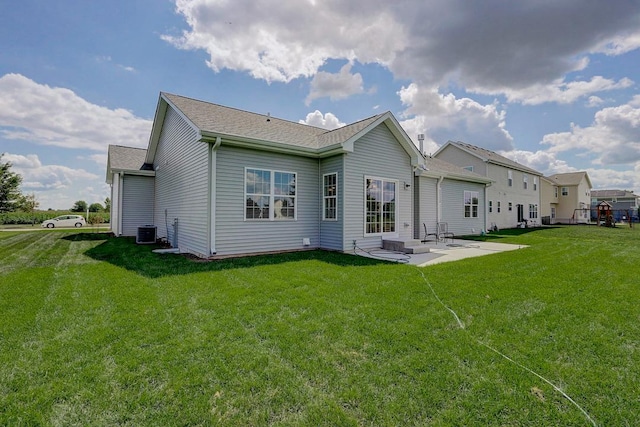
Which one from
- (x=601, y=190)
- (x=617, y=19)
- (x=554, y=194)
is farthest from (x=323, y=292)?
(x=601, y=190)

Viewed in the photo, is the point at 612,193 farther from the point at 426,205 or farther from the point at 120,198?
the point at 120,198

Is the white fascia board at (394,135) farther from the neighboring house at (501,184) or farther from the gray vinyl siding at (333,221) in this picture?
the neighboring house at (501,184)

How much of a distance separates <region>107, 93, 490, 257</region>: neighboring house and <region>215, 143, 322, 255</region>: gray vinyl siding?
0.03 metres

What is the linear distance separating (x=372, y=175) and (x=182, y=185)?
6.64m

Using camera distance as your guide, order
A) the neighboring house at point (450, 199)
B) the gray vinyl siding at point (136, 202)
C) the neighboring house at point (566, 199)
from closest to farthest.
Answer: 1. the neighboring house at point (450, 199)
2. the gray vinyl siding at point (136, 202)
3. the neighboring house at point (566, 199)

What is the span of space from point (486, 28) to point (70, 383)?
13.3m

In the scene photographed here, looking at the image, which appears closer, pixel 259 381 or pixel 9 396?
pixel 9 396

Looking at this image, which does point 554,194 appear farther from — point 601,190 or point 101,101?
point 101,101

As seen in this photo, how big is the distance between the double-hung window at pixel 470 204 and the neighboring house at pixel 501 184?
17.5 feet

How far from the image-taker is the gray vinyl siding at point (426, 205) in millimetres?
13055

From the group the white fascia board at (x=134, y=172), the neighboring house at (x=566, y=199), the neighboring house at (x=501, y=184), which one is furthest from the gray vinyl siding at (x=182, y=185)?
the neighboring house at (x=566, y=199)

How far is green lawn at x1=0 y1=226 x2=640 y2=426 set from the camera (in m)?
2.05

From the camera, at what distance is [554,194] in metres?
35.4

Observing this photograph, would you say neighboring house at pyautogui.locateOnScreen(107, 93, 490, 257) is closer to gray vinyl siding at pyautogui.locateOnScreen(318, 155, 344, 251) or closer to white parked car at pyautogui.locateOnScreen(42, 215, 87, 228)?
gray vinyl siding at pyautogui.locateOnScreen(318, 155, 344, 251)
